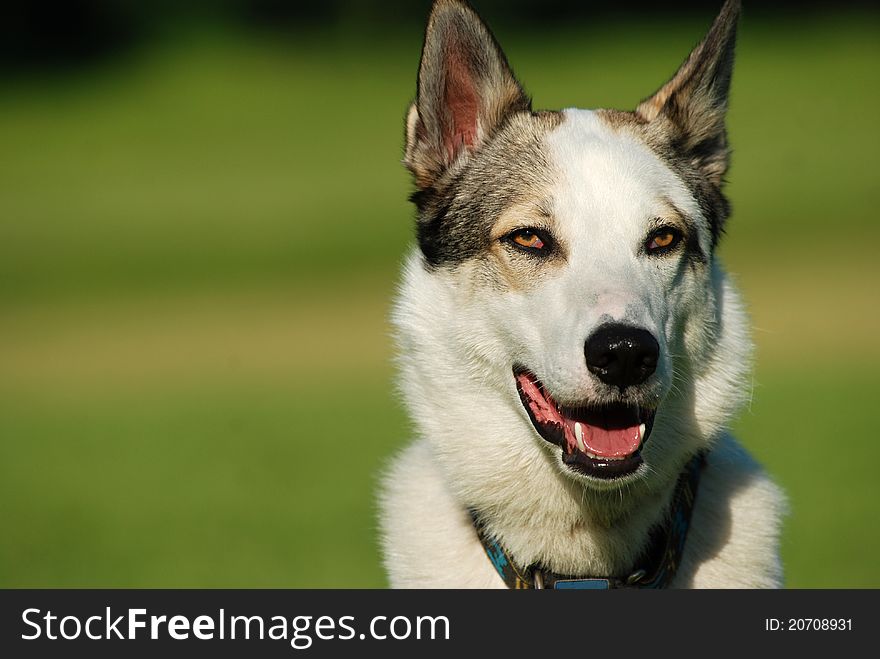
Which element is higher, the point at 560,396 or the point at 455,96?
the point at 455,96

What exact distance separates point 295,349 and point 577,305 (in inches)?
658

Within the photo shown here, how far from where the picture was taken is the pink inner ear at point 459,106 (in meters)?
4.63

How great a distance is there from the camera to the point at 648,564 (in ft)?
13.5

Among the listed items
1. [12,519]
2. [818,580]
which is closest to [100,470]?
[12,519]

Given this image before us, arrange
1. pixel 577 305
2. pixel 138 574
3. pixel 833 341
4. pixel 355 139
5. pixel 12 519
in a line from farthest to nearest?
1. pixel 355 139
2. pixel 833 341
3. pixel 12 519
4. pixel 138 574
5. pixel 577 305

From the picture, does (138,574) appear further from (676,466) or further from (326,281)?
(326,281)

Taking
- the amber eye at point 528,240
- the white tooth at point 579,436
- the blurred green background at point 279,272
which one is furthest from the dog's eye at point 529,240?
the blurred green background at point 279,272

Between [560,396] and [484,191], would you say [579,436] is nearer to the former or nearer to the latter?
[560,396]

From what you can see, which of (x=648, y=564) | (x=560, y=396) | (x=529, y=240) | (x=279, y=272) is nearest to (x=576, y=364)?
(x=560, y=396)

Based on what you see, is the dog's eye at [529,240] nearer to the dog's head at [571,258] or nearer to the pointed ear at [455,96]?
the dog's head at [571,258]

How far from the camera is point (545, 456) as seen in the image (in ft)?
13.6

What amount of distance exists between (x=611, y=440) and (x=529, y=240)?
80cm

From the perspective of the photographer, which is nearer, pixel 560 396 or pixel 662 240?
pixel 560 396

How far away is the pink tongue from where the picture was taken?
3855mm
